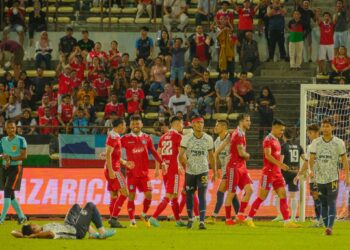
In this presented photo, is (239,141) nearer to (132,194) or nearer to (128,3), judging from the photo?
(132,194)

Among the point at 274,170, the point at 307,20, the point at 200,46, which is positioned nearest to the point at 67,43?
the point at 200,46

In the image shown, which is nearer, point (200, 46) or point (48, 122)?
point (48, 122)

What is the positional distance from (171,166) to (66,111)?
31.1ft

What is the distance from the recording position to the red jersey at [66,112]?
3172 centimetres

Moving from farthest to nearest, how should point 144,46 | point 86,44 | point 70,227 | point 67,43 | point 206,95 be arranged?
1. point 67,43
2. point 86,44
3. point 144,46
4. point 206,95
5. point 70,227

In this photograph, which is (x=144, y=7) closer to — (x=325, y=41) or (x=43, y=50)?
(x=43, y=50)

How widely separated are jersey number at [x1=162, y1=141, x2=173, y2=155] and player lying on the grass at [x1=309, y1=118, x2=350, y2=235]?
3.67 metres

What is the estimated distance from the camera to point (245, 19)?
113 ft

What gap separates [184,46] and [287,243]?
16.5 metres

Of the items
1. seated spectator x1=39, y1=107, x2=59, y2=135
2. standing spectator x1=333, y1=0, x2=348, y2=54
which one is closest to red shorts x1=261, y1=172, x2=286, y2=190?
seated spectator x1=39, y1=107, x2=59, y2=135

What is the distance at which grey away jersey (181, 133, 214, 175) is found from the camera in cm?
2169

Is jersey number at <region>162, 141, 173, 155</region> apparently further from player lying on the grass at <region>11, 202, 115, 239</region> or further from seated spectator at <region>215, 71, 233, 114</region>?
seated spectator at <region>215, 71, 233, 114</region>

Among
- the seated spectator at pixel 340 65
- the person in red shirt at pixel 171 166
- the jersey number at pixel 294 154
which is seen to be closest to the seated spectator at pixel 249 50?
the seated spectator at pixel 340 65

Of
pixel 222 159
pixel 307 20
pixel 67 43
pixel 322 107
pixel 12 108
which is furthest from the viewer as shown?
pixel 67 43
